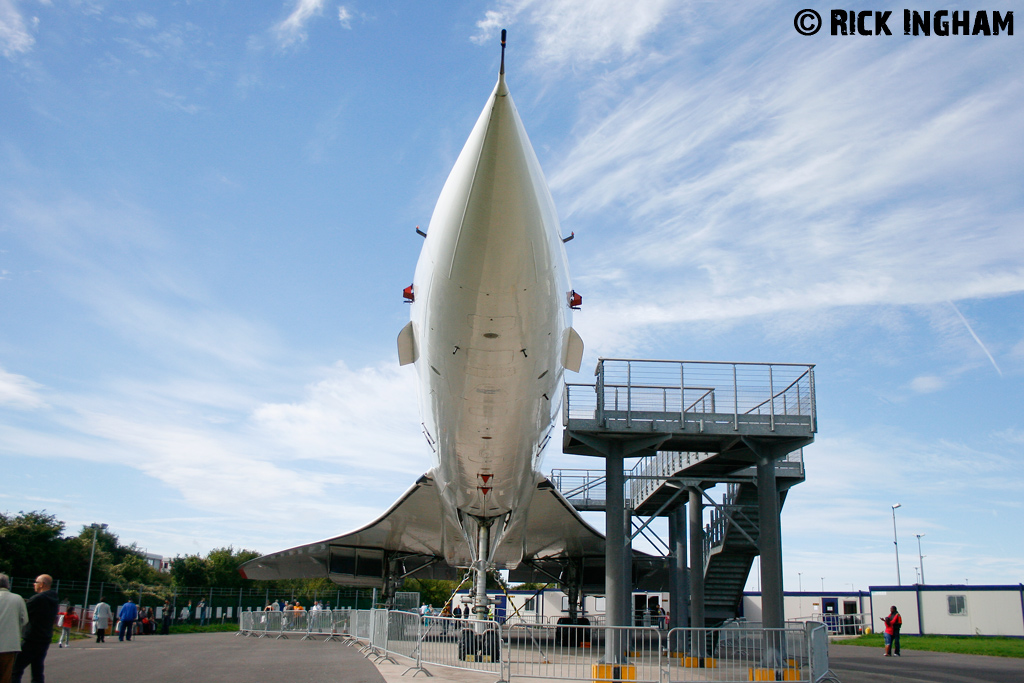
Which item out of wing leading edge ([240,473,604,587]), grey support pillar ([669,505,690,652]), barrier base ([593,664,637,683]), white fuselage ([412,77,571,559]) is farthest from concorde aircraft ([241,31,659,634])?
grey support pillar ([669,505,690,652])

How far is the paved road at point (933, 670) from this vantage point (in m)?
10.5

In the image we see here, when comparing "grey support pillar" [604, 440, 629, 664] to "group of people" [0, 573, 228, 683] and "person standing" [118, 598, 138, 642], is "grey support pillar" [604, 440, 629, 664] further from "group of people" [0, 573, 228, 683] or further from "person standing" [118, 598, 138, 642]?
"person standing" [118, 598, 138, 642]

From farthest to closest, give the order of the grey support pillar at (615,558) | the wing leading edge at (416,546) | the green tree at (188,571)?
the green tree at (188,571) → the wing leading edge at (416,546) → the grey support pillar at (615,558)

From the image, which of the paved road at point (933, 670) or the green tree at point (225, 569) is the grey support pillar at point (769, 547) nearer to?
the paved road at point (933, 670)

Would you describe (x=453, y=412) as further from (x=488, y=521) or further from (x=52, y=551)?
(x=52, y=551)

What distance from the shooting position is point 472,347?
658cm

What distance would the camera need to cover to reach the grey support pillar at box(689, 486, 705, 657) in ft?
48.2

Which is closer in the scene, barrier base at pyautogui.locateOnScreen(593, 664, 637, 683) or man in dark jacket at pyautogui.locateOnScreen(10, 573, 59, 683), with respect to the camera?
man in dark jacket at pyautogui.locateOnScreen(10, 573, 59, 683)

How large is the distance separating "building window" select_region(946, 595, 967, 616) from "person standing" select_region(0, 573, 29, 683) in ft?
112

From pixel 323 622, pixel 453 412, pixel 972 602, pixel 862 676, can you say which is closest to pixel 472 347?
pixel 453 412

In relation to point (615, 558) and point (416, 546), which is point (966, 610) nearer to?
point (416, 546)

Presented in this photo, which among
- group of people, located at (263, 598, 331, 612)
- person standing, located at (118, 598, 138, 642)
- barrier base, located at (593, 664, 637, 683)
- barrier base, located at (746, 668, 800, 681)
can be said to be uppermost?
barrier base, located at (593, 664, 637, 683)

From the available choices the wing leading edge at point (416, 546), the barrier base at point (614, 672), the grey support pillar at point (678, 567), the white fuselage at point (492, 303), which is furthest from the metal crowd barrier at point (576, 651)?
the grey support pillar at point (678, 567)

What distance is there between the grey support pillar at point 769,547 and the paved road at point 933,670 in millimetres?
1242
